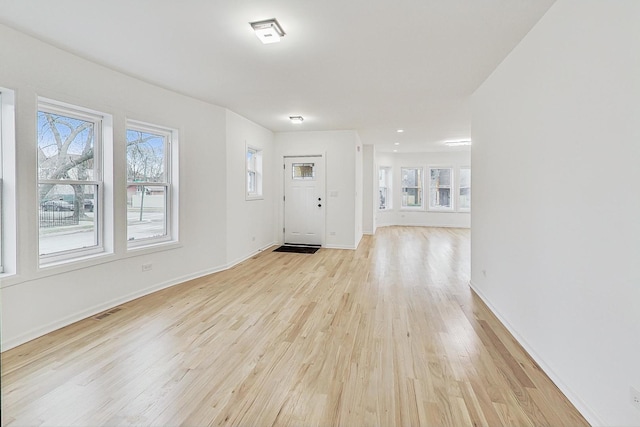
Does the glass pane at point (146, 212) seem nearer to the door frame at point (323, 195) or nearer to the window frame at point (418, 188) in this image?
the door frame at point (323, 195)

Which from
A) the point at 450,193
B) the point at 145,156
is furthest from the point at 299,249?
the point at 450,193

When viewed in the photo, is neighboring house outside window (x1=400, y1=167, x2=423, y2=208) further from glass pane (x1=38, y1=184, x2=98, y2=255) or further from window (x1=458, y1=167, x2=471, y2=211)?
glass pane (x1=38, y1=184, x2=98, y2=255)

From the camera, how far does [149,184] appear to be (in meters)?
3.96

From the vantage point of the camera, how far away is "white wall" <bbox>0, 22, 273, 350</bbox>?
262cm

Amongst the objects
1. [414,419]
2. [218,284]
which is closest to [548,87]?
[414,419]

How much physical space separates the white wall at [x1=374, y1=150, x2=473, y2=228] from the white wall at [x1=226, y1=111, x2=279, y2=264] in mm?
4892

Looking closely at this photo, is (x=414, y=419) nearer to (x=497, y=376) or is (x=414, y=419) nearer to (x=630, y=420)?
(x=497, y=376)

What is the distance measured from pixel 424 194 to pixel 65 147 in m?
10.0

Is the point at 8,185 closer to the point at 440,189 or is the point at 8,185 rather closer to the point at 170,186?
the point at 170,186

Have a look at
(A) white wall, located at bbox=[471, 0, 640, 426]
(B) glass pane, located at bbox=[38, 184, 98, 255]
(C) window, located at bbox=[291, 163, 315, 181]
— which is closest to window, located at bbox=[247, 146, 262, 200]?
(C) window, located at bbox=[291, 163, 315, 181]

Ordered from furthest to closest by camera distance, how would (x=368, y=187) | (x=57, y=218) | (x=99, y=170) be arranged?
(x=368, y=187) < (x=99, y=170) < (x=57, y=218)

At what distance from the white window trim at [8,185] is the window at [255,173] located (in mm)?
3816

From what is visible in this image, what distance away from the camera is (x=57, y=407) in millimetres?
1854

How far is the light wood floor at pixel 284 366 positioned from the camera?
1.81m
